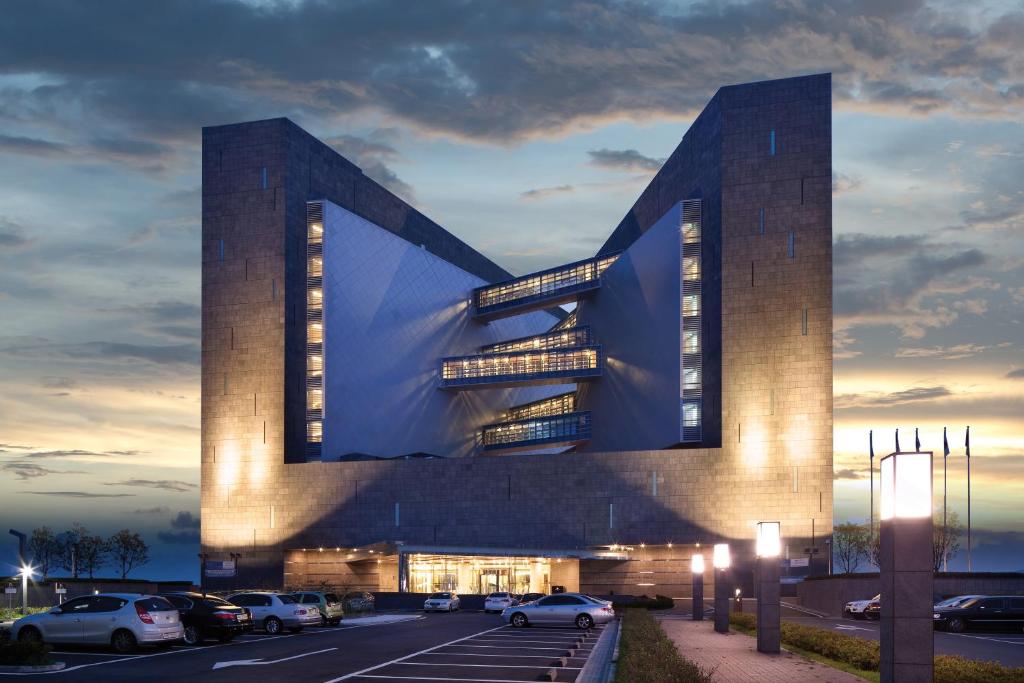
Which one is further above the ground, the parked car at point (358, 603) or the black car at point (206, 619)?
the black car at point (206, 619)

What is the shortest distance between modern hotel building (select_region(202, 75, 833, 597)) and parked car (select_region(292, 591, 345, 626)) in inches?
1443

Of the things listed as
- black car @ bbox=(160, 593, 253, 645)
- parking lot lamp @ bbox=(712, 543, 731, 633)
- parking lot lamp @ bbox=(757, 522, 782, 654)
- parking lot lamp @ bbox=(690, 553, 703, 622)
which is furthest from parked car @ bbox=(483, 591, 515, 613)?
parking lot lamp @ bbox=(757, 522, 782, 654)

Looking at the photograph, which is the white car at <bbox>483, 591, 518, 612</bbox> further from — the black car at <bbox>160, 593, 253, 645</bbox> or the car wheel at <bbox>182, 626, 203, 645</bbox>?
the car wheel at <bbox>182, 626, 203, 645</bbox>

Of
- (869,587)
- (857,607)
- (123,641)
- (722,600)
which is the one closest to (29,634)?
(123,641)

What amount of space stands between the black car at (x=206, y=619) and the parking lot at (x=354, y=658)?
40 centimetres

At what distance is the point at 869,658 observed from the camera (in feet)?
79.6

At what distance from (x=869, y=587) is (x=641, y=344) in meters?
36.5

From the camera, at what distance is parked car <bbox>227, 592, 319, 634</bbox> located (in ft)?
126

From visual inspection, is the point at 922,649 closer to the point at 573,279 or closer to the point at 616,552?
the point at 616,552

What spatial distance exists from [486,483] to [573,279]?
24940 mm

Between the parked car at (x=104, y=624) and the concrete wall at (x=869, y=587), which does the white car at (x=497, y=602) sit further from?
the parked car at (x=104, y=624)

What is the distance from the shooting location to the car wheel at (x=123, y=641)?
28.0 metres

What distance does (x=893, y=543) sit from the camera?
15211 mm

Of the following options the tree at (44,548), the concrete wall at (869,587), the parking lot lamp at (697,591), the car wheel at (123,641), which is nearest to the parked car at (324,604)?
the car wheel at (123,641)
